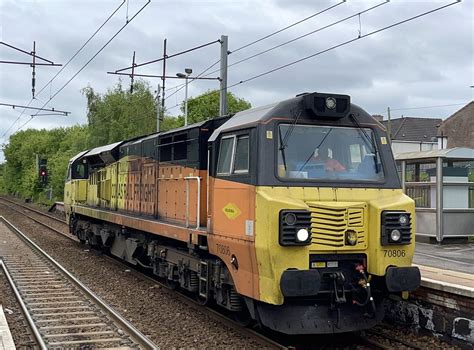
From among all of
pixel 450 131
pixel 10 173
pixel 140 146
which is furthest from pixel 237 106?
pixel 140 146

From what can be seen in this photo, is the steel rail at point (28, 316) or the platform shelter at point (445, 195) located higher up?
the platform shelter at point (445, 195)

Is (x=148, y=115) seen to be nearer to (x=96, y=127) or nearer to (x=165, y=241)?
(x=96, y=127)

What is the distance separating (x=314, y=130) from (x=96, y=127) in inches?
1366

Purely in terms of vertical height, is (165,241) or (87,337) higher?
(165,241)

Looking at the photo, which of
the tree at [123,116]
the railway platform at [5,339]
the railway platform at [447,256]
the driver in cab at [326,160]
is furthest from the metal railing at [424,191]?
the tree at [123,116]

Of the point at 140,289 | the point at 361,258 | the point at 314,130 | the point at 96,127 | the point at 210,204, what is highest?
the point at 96,127

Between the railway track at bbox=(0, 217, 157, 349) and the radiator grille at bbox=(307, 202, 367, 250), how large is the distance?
102 inches

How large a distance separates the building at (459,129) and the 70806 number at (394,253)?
2216 inches

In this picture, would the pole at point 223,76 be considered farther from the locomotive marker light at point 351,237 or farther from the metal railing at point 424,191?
the locomotive marker light at point 351,237

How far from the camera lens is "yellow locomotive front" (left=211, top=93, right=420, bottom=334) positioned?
6773 millimetres

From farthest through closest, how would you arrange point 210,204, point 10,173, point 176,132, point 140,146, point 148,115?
point 10,173
point 148,115
point 140,146
point 176,132
point 210,204

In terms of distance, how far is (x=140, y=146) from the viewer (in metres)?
13.8

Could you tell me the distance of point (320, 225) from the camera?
7.00 metres

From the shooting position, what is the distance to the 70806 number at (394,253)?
23.6 feet
